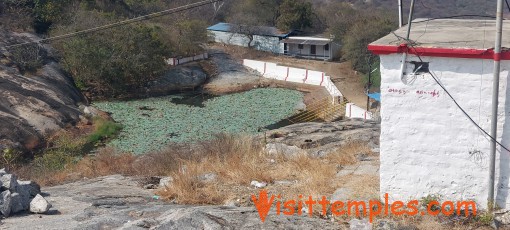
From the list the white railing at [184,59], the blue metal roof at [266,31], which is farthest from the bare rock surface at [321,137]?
the blue metal roof at [266,31]

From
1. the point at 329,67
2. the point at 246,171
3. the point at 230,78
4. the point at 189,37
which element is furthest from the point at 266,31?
the point at 246,171

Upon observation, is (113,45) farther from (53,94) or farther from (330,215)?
(330,215)

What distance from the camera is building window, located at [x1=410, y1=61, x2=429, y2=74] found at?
332 inches

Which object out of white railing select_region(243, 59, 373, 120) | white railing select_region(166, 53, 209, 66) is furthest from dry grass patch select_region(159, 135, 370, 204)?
white railing select_region(166, 53, 209, 66)

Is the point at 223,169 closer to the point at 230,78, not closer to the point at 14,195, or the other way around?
the point at 14,195

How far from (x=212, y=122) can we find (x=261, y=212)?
20496mm

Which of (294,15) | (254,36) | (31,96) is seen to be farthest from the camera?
(294,15)

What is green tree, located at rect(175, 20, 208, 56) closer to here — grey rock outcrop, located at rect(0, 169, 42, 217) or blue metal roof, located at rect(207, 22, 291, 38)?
blue metal roof, located at rect(207, 22, 291, 38)

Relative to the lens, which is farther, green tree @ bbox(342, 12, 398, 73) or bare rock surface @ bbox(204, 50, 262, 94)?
green tree @ bbox(342, 12, 398, 73)

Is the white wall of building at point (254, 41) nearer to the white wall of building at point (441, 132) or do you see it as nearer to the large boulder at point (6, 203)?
the white wall of building at point (441, 132)

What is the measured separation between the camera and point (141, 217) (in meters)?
8.76

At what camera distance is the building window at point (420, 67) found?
8445mm

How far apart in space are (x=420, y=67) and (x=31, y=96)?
Answer: 2361 centimetres

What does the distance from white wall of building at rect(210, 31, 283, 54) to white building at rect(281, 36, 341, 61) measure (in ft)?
3.34
